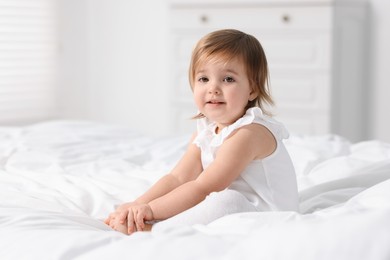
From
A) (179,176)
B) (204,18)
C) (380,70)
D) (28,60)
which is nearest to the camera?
(179,176)

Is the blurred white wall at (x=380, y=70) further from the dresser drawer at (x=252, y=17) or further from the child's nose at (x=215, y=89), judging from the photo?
the child's nose at (x=215, y=89)

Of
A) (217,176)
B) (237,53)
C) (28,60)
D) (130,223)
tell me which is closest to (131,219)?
(130,223)

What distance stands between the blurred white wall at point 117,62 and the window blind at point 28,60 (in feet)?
0.34

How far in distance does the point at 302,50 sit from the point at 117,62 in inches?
66.0

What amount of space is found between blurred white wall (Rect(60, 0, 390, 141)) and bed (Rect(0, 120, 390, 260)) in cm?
212

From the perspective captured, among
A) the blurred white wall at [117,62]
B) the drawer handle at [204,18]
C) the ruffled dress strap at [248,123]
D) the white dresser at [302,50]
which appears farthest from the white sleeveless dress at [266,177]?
the blurred white wall at [117,62]

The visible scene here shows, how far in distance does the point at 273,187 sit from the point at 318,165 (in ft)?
1.78

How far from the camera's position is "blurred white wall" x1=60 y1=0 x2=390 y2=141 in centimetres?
472

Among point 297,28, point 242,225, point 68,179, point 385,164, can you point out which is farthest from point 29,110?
point 242,225

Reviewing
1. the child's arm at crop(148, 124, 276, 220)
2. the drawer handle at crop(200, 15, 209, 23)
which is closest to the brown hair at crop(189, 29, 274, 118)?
the child's arm at crop(148, 124, 276, 220)

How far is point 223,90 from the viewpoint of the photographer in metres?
1.54

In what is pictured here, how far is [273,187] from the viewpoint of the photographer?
1.52 meters

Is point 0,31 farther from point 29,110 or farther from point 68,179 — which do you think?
point 68,179

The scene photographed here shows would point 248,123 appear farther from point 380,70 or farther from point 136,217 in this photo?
point 380,70
